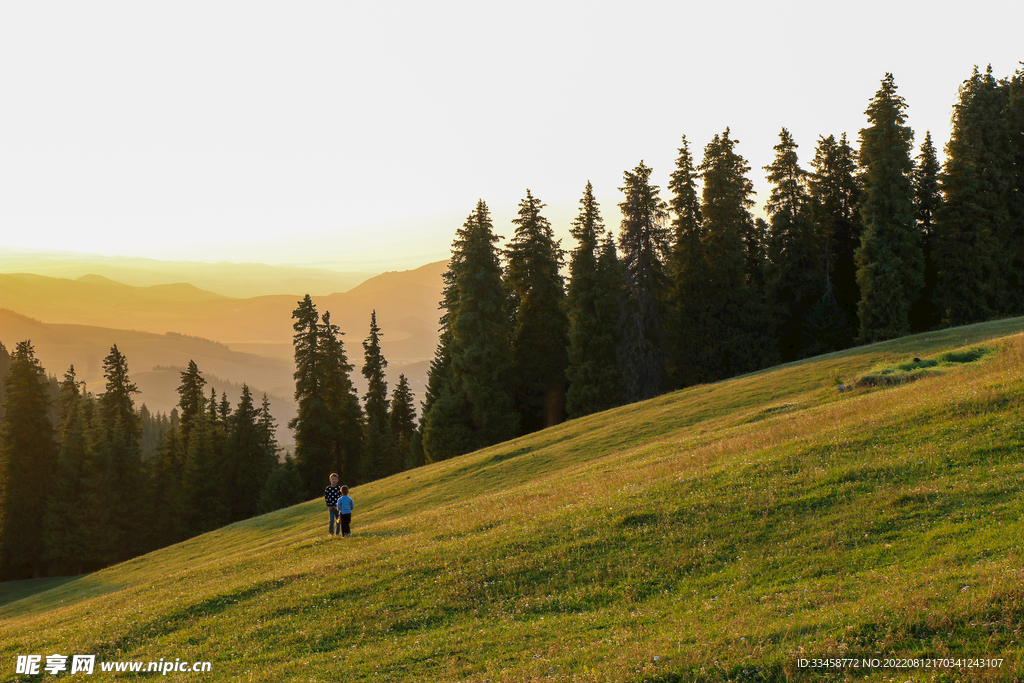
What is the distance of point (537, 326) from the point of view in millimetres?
64062

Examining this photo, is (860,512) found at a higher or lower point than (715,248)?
lower

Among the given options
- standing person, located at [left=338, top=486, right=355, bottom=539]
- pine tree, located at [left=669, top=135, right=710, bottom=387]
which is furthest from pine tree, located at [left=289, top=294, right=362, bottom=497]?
standing person, located at [left=338, top=486, right=355, bottom=539]

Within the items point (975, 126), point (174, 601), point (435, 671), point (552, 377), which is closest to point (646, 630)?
point (435, 671)

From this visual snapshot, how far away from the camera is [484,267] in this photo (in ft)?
200

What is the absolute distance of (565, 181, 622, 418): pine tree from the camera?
188 ft

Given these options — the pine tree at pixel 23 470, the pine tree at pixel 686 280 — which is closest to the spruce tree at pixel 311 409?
the pine tree at pixel 23 470

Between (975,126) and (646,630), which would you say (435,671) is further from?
(975,126)

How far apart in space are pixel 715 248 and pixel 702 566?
54.1 metres

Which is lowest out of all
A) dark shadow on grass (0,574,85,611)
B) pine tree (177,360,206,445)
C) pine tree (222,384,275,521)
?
dark shadow on grass (0,574,85,611)

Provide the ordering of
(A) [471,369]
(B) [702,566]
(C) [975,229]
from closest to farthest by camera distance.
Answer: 1. (B) [702,566]
2. (C) [975,229]
3. (A) [471,369]

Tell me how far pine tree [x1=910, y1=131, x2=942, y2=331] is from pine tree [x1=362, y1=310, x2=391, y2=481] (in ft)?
181

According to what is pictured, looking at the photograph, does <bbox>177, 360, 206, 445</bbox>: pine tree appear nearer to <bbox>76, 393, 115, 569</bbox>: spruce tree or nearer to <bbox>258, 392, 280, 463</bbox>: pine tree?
<bbox>258, 392, 280, 463</bbox>: pine tree

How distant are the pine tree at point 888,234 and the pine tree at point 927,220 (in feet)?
8.08

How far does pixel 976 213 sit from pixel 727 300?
69.6 ft
